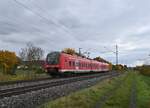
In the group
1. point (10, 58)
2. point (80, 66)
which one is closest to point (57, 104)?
point (80, 66)

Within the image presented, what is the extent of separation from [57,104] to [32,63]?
32329mm

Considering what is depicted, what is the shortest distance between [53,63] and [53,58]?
2.18 feet

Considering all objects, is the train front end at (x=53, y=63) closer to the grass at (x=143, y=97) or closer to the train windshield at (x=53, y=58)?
the train windshield at (x=53, y=58)

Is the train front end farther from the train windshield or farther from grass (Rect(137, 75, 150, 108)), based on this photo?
grass (Rect(137, 75, 150, 108))

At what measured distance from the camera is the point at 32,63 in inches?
1795

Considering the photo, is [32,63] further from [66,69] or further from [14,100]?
[14,100]

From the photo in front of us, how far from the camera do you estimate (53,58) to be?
39188 millimetres

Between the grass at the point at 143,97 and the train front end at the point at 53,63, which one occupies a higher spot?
the train front end at the point at 53,63

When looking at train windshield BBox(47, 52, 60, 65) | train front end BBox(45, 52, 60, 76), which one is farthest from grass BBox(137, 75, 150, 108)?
train windshield BBox(47, 52, 60, 65)

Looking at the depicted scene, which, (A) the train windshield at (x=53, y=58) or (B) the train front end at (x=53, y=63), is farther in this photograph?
(A) the train windshield at (x=53, y=58)

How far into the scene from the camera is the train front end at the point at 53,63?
3838 centimetres

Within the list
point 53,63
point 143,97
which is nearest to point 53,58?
point 53,63

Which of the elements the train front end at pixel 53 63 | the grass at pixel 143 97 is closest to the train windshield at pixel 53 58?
the train front end at pixel 53 63

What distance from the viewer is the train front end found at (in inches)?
1511
